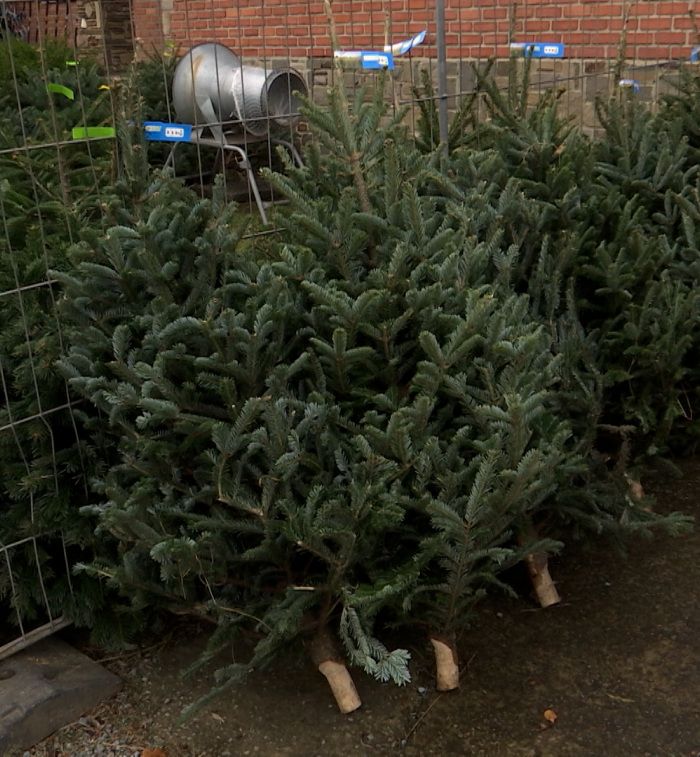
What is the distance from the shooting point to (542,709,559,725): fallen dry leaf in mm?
2758

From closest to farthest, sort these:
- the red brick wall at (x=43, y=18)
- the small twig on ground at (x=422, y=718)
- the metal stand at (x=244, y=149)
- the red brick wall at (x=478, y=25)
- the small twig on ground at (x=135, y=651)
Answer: the small twig on ground at (x=422, y=718), the small twig on ground at (x=135, y=651), the red brick wall at (x=43, y=18), the metal stand at (x=244, y=149), the red brick wall at (x=478, y=25)

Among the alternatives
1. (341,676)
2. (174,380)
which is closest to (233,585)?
(341,676)

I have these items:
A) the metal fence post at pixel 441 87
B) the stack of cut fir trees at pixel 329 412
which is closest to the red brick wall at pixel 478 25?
the metal fence post at pixel 441 87

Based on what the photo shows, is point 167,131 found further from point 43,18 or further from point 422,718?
point 422,718

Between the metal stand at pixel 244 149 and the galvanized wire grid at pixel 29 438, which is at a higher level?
the metal stand at pixel 244 149

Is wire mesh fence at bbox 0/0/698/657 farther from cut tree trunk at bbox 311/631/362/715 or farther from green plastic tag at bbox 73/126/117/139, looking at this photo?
cut tree trunk at bbox 311/631/362/715

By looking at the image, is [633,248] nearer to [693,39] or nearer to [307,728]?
[307,728]

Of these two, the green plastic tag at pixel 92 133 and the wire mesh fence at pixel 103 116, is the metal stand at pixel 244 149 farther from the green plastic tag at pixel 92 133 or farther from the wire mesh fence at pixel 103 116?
the green plastic tag at pixel 92 133

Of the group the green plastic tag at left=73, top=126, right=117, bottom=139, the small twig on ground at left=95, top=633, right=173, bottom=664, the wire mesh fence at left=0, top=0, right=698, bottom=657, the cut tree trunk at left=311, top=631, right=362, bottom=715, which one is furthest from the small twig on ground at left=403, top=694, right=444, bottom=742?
the green plastic tag at left=73, top=126, right=117, bottom=139

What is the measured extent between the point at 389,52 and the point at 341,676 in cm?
242

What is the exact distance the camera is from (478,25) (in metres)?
7.73

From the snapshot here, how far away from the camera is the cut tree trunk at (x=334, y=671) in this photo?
9.16 ft

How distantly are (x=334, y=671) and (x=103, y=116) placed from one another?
9.71 ft

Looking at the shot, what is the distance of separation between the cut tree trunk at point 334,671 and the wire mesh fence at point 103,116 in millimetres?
817
